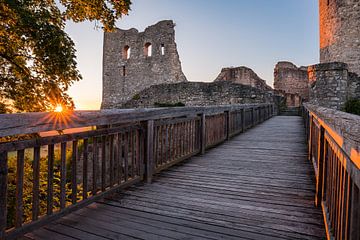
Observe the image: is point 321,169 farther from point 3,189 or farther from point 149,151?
point 3,189

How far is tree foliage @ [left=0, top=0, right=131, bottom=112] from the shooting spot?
592 cm

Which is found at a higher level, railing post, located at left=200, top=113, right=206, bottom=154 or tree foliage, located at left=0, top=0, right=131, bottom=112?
tree foliage, located at left=0, top=0, right=131, bottom=112

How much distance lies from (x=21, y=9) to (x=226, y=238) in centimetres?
599

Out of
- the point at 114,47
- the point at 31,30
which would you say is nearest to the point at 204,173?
the point at 31,30

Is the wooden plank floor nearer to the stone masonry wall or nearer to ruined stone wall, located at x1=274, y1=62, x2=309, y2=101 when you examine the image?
the stone masonry wall

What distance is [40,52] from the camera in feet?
20.4

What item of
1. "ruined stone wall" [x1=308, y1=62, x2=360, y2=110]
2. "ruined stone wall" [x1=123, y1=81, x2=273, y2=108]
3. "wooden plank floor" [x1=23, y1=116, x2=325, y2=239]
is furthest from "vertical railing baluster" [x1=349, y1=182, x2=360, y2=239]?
"ruined stone wall" [x1=123, y1=81, x2=273, y2=108]

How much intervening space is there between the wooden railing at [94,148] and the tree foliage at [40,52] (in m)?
1.66

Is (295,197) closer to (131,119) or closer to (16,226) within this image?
(131,119)

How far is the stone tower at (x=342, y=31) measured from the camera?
1797cm

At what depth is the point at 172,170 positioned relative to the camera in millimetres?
4168

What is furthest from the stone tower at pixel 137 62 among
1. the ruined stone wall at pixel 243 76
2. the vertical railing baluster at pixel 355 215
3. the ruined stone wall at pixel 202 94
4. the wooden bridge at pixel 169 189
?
the vertical railing baluster at pixel 355 215

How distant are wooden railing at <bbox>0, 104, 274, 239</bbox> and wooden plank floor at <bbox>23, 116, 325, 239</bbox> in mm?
172

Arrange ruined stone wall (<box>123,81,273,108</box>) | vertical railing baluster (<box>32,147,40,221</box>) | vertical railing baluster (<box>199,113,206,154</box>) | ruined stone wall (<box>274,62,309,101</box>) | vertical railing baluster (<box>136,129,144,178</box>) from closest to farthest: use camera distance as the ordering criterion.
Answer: vertical railing baluster (<box>32,147,40,221</box>)
vertical railing baluster (<box>136,129,144,178</box>)
vertical railing baluster (<box>199,113,206,154</box>)
ruined stone wall (<box>123,81,273,108</box>)
ruined stone wall (<box>274,62,309,101</box>)
